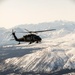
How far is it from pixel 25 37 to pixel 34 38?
11.7ft

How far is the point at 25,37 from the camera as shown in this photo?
87812mm

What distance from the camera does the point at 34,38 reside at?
A: 87625 mm
